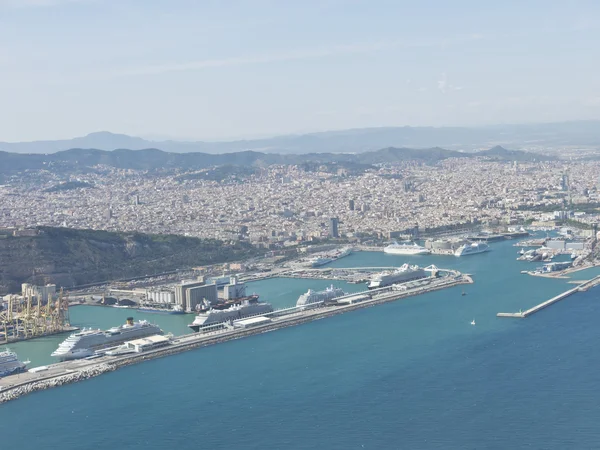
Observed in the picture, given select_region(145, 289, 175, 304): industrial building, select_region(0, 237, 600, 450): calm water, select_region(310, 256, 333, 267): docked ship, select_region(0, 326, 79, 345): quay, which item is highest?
select_region(0, 237, 600, 450): calm water

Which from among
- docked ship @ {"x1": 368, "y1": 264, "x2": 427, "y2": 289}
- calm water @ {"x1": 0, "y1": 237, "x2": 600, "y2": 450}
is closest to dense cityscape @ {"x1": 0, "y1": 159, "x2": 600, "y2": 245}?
docked ship @ {"x1": 368, "y1": 264, "x2": 427, "y2": 289}

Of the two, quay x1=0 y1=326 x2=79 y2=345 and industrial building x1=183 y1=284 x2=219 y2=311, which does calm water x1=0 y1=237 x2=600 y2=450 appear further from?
quay x1=0 y1=326 x2=79 y2=345

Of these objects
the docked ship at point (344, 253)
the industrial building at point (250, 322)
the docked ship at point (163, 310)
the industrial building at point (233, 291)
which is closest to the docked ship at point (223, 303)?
the industrial building at point (233, 291)

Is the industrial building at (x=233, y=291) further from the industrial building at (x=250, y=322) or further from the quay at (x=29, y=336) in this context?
the quay at (x=29, y=336)

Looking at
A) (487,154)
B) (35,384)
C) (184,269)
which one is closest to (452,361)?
(35,384)

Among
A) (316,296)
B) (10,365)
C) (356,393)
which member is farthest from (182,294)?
(356,393)

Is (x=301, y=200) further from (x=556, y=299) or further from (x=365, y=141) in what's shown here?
(x=365, y=141)
